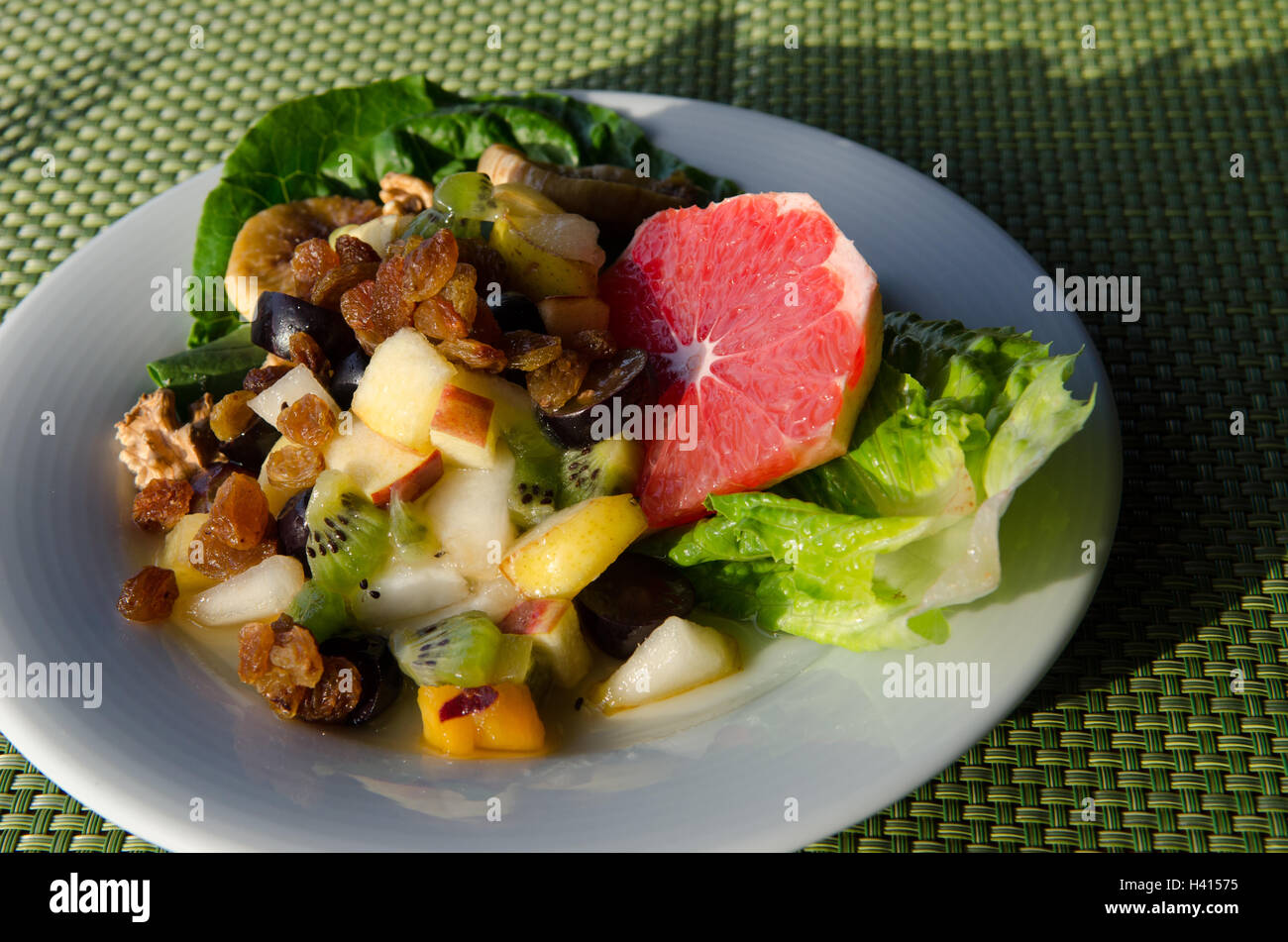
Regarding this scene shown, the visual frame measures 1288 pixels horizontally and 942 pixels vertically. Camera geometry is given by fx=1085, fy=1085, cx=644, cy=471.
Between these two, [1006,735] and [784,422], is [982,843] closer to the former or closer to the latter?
[1006,735]

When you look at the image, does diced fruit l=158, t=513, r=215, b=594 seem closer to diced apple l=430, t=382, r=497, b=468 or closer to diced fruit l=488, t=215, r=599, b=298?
diced apple l=430, t=382, r=497, b=468

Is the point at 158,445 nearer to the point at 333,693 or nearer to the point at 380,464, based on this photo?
the point at 380,464

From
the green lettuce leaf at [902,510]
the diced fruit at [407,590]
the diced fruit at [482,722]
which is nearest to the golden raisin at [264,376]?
the diced fruit at [407,590]

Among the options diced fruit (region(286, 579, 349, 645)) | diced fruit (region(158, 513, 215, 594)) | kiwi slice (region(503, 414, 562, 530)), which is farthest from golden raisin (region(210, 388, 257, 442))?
kiwi slice (region(503, 414, 562, 530))

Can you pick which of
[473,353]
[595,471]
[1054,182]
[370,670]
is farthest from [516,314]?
[1054,182]

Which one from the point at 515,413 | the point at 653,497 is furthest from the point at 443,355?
the point at 653,497

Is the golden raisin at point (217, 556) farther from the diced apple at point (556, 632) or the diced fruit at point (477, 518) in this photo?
the diced apple at point (556, 632)

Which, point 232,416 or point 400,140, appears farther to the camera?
point 400,140
